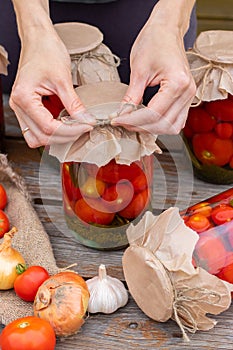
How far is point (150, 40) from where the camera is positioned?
1265 millimetres

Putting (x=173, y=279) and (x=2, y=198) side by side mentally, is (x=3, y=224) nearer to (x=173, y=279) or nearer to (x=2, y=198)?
(x=2, y=198)

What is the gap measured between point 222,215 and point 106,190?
205mm

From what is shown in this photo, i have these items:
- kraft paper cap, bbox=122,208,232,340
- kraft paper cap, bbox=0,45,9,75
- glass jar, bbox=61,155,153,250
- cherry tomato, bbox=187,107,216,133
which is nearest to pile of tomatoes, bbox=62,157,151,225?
glass jar, bbox=61,155,153,250

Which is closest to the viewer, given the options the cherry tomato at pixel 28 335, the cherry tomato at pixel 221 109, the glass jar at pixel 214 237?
the cherry tomato at pixel 28 335

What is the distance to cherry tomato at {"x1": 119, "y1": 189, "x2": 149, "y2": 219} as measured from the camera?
51.7 inches

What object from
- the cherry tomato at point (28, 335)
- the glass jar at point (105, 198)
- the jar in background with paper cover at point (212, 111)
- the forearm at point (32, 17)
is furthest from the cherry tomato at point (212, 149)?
the cherry tomato at point (28, 335)

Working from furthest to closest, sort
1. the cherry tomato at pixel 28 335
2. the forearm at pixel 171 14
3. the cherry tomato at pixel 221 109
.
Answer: the cherry tomato at pixel 221 109 → the forearm at pixel 171 14 → the cherry tomato at pixel 28 335

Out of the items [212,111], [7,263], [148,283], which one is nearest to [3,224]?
[7,263]

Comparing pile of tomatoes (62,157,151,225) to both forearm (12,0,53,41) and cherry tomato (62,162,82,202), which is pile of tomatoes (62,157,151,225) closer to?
cherry tomato (62,162,82,202)

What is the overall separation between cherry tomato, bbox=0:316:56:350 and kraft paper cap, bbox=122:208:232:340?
0.56 ft

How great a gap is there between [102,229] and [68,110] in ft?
0.81

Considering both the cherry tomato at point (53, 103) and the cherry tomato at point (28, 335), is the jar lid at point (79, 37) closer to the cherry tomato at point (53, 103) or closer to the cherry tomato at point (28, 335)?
the cherry tomato at point (53, 103)

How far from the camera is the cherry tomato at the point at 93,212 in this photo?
4.27 ft

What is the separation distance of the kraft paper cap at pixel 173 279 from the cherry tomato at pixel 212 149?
1.06 feet
